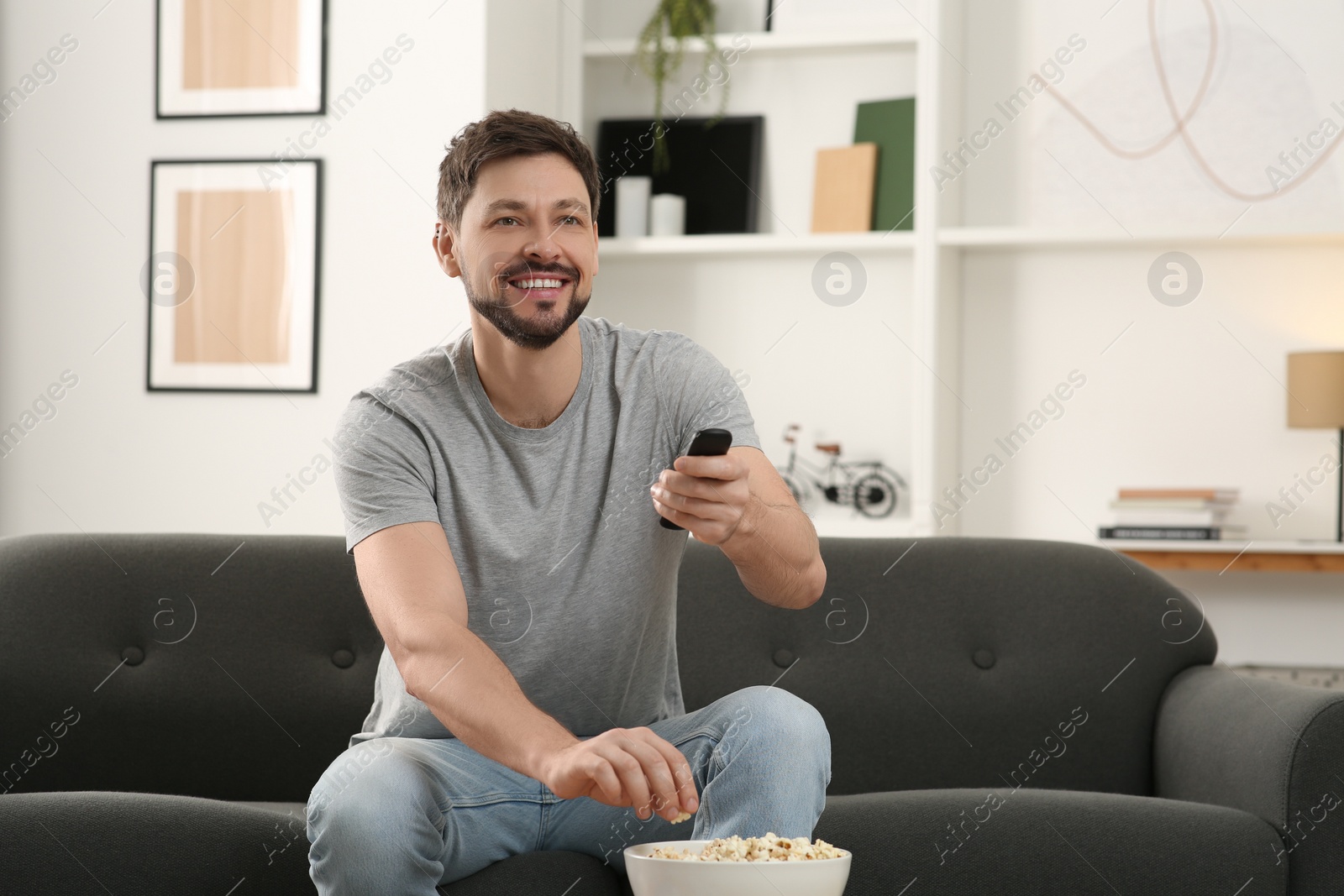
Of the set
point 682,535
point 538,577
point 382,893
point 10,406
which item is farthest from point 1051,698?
point 10,406

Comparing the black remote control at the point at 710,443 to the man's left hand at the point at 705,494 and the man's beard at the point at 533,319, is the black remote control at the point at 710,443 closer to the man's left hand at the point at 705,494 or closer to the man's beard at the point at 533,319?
the man's left hand at the point at 705,494

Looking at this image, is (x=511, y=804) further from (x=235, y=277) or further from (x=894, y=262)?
(x=894, y=262)

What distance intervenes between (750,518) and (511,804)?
1.41ft

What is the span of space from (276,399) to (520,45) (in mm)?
1099

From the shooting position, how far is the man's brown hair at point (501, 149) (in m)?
1.55

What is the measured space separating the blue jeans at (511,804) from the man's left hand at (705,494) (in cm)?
20

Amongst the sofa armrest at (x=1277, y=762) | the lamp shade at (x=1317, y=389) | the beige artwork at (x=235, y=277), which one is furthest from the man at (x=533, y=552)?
the lamp shade at (x=1317, y=389)

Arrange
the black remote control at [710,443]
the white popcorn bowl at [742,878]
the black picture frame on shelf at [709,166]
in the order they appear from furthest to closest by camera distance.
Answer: the black picture frame on shelf at [709,166] → the black remote control at [710,443] → the white popcorn bowl at [742,878]

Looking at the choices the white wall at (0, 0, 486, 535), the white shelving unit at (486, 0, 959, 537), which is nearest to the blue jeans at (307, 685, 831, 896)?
the white wall at (0, 0, 486, 535)

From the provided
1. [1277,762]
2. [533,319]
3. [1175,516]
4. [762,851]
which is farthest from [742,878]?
[1175,516]

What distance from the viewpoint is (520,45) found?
3189mm

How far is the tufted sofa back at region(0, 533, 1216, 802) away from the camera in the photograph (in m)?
1.90

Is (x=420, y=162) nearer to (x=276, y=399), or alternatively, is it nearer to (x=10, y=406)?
(x=276, y=399)

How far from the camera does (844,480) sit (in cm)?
336
